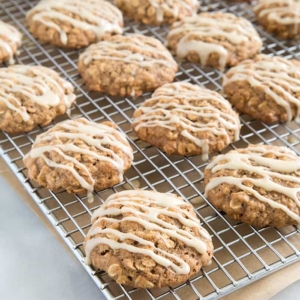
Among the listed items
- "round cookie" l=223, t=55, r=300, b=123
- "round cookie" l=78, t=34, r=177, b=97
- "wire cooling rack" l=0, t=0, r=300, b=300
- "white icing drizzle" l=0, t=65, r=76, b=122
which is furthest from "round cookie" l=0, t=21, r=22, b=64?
"round cookie" l=223, t=55, r=300, b=123

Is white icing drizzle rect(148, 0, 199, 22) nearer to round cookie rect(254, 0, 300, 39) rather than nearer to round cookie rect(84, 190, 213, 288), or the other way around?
round cookie rect(254, 0, 300, 39)

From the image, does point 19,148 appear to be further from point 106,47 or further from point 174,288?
point 174,288

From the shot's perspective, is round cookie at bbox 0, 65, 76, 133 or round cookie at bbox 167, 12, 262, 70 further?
round cookie at bbox 167, 12, 262, 70

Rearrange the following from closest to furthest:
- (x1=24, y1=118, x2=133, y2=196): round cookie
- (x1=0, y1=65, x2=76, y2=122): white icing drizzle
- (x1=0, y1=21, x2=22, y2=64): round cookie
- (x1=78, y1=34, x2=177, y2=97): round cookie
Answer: (x1=24, y1=118, x2=133, y2=196): round cookie → (x1=0, y1=65, x2=76, y2=122): white icing drizzle → (x1=78, y1=34, x2=177, y2=97): round cookie → (x1=0, y1=21, x2=22, y2=64): round cookie

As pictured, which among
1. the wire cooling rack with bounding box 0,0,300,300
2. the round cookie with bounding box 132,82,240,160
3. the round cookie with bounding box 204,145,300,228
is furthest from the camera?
the round cookie with bounding box 132,82,240,160

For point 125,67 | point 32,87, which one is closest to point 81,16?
point 125,67

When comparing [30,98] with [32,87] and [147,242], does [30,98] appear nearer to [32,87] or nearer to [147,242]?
[32,87]

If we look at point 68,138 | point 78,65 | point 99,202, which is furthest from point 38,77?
point 99,202
